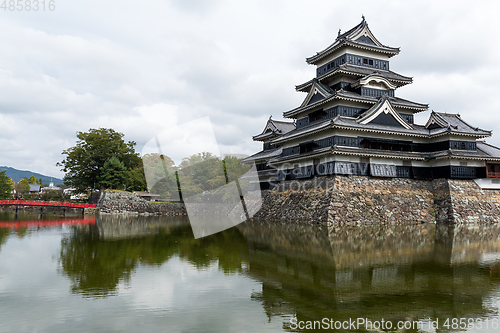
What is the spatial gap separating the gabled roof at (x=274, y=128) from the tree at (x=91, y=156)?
22042 mm

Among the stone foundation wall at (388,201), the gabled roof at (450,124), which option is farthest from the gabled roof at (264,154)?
the gabled roof at (450,124)

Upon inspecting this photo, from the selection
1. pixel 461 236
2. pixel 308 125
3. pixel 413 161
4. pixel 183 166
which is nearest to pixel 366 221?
pixel 461 236

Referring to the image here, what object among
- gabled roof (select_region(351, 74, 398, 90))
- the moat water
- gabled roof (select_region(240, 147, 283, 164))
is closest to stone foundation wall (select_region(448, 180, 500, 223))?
gabled roof (select_region(351, 74, 398, 90))

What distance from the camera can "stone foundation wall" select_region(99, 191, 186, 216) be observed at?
43.4m

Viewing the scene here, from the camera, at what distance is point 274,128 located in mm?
41062

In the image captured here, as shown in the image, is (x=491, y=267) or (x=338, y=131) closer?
(x=491, y=267)

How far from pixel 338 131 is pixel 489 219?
46.3 feet

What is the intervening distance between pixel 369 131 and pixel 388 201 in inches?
233

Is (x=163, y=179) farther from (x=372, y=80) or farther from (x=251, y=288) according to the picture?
(x=251, y=288)

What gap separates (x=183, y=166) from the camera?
48.5 m

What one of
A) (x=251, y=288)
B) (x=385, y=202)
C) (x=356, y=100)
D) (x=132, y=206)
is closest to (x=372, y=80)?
(x=356, y=100)

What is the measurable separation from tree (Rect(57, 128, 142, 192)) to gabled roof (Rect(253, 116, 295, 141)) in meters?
22.0

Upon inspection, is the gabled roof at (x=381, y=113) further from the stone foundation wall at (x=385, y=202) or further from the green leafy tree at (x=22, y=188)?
the green leafy tree at (x=22, y=188)

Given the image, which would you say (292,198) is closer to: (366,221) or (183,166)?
(366,221)
